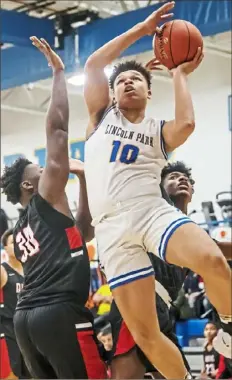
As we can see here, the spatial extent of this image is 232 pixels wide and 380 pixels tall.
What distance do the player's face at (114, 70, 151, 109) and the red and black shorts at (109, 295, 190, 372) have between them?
4.09ft

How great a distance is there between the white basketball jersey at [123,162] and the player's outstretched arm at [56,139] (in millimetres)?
300

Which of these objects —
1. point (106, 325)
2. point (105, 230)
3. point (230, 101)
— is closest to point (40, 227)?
point (105, 230)

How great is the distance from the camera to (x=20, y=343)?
4.42 metres

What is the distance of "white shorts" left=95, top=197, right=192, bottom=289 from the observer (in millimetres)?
3900

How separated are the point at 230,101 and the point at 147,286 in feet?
36.1

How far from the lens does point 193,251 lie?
3629mm

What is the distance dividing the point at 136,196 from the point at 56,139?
2.55ft

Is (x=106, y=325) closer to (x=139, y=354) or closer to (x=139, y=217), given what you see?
(x=139, y=354)

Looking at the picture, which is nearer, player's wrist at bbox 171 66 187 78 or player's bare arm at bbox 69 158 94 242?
player's wrist at bbox 171 66 187 78

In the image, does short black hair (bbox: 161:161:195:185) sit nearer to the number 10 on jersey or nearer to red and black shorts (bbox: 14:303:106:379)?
the number 10 on jersey

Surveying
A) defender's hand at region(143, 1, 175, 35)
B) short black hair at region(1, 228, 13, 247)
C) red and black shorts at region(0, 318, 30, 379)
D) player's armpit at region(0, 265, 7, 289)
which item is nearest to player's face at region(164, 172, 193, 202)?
defender's hand at region(143, 1, 175, 35)

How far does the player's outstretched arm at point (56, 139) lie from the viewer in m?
4.43

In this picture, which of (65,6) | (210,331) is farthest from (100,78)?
(65,6)

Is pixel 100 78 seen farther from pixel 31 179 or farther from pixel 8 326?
pixel 8 326
